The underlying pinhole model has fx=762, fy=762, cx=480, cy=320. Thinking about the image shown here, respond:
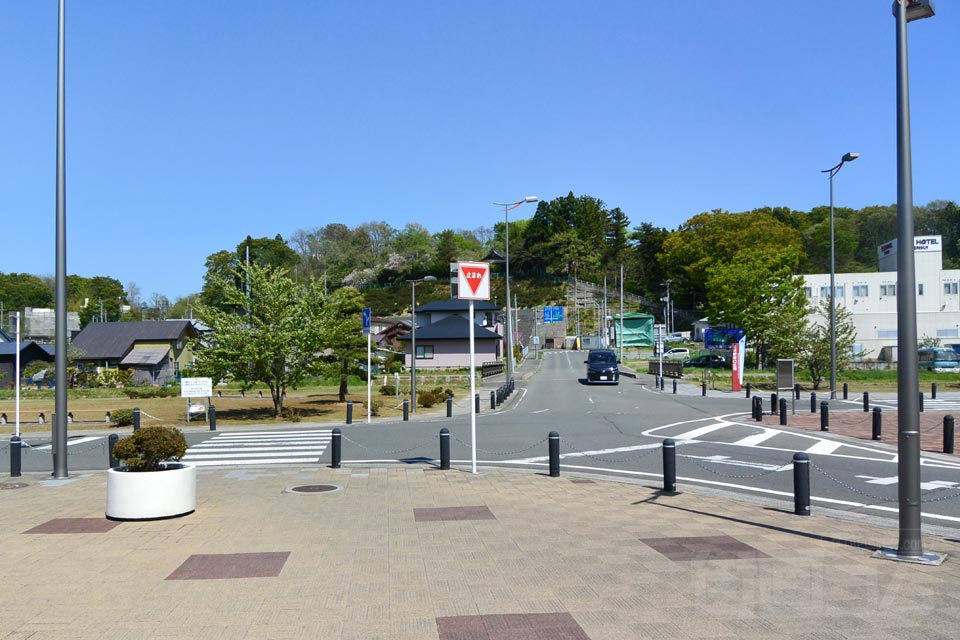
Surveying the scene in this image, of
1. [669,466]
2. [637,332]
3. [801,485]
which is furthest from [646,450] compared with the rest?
[637,332]

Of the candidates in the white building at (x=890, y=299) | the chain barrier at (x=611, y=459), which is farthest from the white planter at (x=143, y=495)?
Result: the white building at (x=890, y=299)

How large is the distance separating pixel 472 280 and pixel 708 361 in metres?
56.7

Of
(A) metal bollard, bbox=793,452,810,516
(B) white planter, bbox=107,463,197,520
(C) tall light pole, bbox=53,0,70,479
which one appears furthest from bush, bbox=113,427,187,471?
(A) metal bollard, bbox=793,452,810,516

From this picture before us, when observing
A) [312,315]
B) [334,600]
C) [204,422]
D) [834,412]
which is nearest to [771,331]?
[834,412]

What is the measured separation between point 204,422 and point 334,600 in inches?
990

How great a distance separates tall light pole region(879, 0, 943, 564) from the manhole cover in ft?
28.0

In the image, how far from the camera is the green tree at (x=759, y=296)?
54.4 meters

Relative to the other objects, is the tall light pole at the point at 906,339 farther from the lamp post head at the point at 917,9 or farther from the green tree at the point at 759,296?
the green tree at the point at 759,296

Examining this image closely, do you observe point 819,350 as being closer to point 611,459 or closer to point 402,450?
point 611,459

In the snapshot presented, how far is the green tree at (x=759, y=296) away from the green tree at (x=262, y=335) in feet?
101

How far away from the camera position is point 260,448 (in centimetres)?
2067

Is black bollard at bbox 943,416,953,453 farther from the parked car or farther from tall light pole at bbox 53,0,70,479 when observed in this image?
the parked car

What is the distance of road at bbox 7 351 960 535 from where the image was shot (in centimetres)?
1323

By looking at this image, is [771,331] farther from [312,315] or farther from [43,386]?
[43,386]
